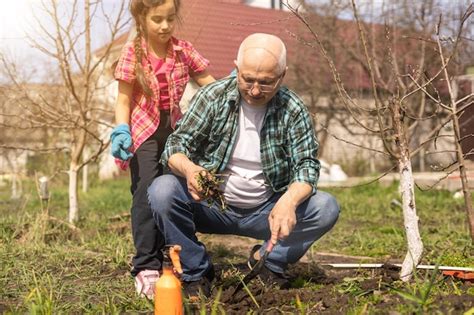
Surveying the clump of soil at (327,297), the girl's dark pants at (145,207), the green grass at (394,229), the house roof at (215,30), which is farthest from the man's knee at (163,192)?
the house roof at (215,30)

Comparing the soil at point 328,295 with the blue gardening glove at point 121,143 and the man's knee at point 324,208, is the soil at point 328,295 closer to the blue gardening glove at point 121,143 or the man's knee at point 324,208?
the man's knee at point 324,208

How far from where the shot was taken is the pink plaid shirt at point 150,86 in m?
3.45

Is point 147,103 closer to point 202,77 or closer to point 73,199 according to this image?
point 202,77

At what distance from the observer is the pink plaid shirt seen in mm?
3453

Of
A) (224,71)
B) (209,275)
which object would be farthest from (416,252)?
(224,71)

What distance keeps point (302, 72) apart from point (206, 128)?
1114 cm

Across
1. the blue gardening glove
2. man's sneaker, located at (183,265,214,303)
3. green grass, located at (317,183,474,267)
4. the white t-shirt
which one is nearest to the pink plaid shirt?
the blue gardening glove

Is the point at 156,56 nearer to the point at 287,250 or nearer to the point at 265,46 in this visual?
the point at 265,46

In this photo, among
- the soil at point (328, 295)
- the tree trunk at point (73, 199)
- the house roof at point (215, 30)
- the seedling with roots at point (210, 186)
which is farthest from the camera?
the tree trunk at point (73, 199)

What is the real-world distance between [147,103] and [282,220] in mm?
1200

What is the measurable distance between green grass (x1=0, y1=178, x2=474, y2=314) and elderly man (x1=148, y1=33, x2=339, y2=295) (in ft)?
0.99

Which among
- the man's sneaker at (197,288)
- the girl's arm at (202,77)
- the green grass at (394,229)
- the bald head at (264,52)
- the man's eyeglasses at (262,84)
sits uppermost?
the bald head at (264,52)

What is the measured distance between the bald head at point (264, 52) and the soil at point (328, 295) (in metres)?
0.95

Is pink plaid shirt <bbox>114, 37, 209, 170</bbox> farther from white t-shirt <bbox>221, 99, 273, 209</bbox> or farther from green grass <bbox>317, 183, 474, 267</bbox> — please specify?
green grass <bbox>317, 183, 474, 267</bbox>
